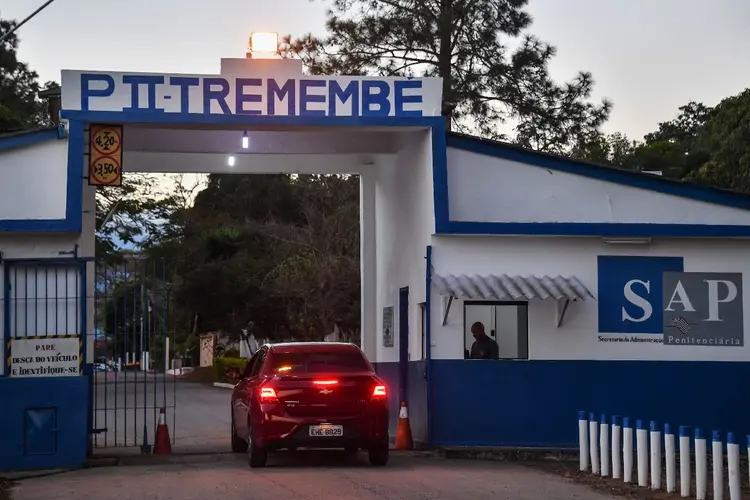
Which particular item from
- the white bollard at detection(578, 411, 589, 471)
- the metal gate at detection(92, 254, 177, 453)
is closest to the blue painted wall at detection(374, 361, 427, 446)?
the white bollard at detection(578, 411, 589, 471)

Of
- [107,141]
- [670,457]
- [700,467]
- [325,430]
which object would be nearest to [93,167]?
[107,141]

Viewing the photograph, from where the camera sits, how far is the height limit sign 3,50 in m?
17.9

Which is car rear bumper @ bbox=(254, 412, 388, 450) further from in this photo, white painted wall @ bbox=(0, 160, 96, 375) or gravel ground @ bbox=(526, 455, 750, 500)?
white painted wall @ bbox=(0, 160, 96, 375)

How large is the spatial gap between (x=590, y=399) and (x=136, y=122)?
8.05 metres

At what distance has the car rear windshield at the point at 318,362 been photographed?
15.9 metres

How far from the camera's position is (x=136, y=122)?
17938 mm

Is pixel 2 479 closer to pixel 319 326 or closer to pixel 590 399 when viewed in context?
pixel 590 399

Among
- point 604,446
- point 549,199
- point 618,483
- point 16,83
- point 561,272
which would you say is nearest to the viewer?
point 618,483

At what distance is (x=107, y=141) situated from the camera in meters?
18.0

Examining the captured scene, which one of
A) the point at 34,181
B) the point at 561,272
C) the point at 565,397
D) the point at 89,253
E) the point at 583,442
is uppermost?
the point at 34,181

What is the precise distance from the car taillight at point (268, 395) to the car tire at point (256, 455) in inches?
20.8

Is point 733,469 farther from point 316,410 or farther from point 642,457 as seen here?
point 316,410

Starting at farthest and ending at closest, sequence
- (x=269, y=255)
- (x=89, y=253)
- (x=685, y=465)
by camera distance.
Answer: (x=269, y=255) → (x=89, y=253) → (x=685, y=465)

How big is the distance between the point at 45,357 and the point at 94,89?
4.01m
